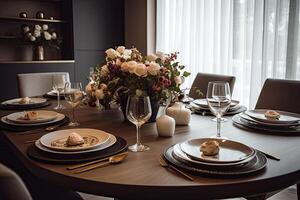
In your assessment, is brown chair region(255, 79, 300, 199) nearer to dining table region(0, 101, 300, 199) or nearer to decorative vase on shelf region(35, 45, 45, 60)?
dining table region(0, 101, 300, 199)

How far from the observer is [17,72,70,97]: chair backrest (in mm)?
2734

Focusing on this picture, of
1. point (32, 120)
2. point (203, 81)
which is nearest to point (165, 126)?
point (32, 120)

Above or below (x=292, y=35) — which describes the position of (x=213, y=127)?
below

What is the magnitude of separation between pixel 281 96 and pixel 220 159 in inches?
45.0

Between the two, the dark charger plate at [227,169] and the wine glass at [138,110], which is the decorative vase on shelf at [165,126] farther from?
the dark charger plate at [227,169]

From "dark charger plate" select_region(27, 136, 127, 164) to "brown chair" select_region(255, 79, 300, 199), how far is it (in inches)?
47.9

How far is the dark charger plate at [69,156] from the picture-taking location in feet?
3.36

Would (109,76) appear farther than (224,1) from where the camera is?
No

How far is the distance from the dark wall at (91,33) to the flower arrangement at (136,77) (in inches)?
103

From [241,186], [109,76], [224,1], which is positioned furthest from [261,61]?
[241,186]

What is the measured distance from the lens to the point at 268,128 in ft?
4.65

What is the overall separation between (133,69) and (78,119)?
1.52ft

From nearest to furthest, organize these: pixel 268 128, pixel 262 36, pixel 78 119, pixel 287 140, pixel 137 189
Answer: pixel 137 189
pixel 287 140
pixel 268 128
pixel 78 119
pixel 262 36

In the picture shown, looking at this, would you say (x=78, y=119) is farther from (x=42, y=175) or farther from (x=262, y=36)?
(x=262, y=36)
